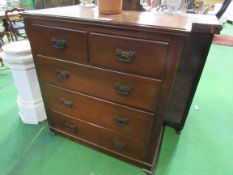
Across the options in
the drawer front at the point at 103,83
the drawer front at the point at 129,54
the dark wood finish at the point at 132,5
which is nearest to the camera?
the drawer front at the point at 129,54

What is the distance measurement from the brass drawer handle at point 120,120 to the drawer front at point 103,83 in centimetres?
12

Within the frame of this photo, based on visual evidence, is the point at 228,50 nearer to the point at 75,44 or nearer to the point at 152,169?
the point at 152,169

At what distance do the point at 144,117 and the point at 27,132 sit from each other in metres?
1.13

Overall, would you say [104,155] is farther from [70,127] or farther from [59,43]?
[59,43]

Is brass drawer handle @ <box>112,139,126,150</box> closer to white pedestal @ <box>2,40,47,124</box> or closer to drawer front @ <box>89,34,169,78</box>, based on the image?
drawer front @ <box>89,34,169,78</box>

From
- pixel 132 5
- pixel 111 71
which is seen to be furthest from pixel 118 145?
pixel 132 5

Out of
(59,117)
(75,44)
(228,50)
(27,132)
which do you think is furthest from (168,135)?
(228,50)

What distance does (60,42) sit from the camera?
3.40 feet

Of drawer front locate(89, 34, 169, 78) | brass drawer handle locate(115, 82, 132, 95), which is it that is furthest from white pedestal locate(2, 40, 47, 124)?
brass drawer handle locate(115, 82, 132, 95)

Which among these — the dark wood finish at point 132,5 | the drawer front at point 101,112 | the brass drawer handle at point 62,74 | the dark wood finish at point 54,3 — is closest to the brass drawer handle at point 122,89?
the drawer front at point 101,112

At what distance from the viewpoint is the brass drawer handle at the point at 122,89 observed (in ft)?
3.22

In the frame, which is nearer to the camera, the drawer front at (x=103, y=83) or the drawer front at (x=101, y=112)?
the drawer front at (x=103, y=83)

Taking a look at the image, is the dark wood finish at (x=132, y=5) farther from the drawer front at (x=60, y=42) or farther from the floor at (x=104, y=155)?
the floor at (x=104, y=155)

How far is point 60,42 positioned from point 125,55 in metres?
0.43
